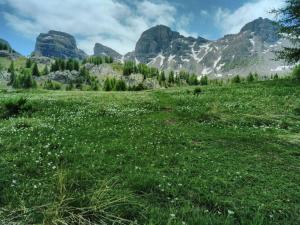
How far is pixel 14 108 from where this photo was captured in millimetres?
27062

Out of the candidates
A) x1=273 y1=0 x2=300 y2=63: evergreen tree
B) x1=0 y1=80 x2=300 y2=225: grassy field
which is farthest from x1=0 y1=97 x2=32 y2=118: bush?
x1=273 y1=0 x2=300 y2=63: evergreen tree

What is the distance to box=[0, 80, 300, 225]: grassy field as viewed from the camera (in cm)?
711

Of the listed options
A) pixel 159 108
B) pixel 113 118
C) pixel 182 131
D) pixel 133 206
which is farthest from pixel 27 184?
pixel 159 108

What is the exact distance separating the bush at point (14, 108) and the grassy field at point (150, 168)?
0.99ft

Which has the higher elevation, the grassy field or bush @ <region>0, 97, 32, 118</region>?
bush @ <region>0, 97, 32, 118</region>

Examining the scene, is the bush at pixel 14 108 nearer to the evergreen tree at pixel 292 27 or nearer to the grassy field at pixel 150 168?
the grassy field at pixel 150 168

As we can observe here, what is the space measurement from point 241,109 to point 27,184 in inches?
993

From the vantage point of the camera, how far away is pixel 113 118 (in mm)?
25328

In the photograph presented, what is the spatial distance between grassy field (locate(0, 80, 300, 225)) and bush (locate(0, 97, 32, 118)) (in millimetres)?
303

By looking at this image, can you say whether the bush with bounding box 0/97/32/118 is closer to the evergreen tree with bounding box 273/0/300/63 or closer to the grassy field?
the grassy field

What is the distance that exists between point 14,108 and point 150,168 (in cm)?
1808

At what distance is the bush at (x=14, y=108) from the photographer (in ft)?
85.9

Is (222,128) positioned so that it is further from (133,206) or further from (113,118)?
(133,206)

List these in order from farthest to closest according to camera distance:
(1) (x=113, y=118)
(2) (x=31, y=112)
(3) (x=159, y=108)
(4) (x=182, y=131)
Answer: (3) (x=159, y=108)
(2) (x=31, y=112)
(1) (x=113, y=118)
(4) (x=182, y=131)
